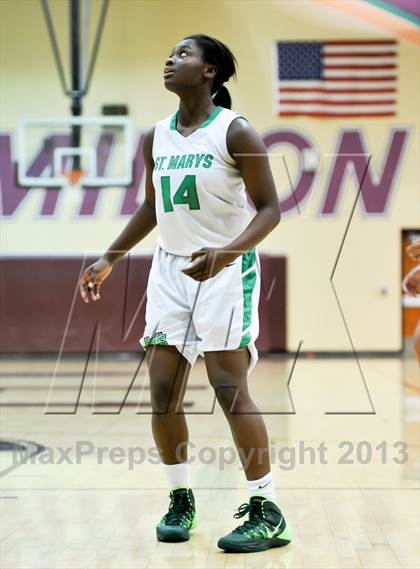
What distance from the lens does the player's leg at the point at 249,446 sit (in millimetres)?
2744

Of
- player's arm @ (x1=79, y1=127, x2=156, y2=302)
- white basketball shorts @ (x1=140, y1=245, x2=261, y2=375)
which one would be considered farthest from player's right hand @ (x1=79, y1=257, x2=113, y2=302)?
white basketball shorts @ (x1=140, y1=245, x2=261, y2=375)

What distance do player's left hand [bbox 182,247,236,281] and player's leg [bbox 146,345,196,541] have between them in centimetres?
33

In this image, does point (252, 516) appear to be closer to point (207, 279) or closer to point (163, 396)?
point (163, 396)

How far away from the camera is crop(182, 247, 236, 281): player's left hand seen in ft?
8.55

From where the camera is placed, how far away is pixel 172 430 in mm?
2895

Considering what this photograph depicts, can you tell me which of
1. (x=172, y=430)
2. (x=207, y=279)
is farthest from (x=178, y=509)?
(x=207, y=279)

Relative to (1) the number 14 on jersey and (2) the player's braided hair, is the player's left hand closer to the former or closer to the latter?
(1) the number 14 on jersey

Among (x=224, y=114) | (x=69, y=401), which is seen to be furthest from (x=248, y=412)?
(x=69, y=401)

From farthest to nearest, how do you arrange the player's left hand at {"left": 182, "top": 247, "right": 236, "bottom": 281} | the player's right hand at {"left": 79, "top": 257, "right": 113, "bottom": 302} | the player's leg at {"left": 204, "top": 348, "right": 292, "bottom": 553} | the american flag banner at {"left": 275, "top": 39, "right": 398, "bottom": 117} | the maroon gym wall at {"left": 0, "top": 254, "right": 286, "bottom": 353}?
the american flag banner at {"left": 275, "top": 39, "right": 398, "bottom": 117} → the maroon gym wall at {"left": 0, "top": 254, "right": 286, "bottom": 353} → the player's right hand at {"left": 79, "top": 257, "right": 113, "bottom": 302} → the player's leg at {"left": 204, "top": 348, "right": 292, "bottom": 553} → the player's left hand at {"left": 182, "top": 247, "right": 236, "bottom": 281}

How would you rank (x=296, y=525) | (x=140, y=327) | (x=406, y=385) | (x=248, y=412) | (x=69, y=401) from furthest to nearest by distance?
1. (x=140, y=327)
2. (x=406, y=385)
3. (x=69, y=401)
4. (x=296, y=525)
5. (x=248, y=412)

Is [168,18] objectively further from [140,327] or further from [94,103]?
[140,327]

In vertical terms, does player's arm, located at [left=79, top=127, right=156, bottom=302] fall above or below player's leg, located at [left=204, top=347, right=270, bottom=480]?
above

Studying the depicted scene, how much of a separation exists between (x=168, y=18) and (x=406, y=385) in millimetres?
3727

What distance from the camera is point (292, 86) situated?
32.8 ft
